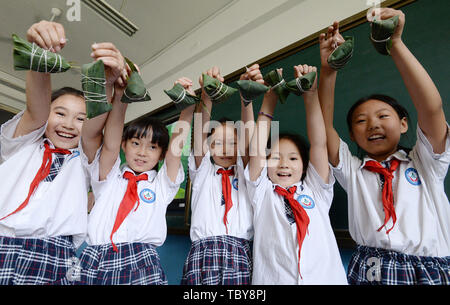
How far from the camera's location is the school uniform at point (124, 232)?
894mm

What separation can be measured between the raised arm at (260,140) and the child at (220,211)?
59 mm

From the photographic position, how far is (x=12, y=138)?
0.96 metres

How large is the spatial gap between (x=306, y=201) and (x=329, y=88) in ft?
1.75

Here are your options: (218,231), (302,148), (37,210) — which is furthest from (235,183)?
(37,210)

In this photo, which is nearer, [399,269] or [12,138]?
[399,269]

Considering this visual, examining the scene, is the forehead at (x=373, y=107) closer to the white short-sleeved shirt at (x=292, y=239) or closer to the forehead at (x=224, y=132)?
the white short-sleeved shirt at (x=292, y=239)

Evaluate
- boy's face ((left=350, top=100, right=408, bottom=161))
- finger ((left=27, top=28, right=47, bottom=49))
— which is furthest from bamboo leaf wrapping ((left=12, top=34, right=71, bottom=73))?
boy's face ((left=350, top=100, right=408, bottom=161))

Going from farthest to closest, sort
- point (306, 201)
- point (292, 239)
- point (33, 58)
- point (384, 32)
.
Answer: point (306, 201), point (292, 239), point (384, 32), point (33, 58)

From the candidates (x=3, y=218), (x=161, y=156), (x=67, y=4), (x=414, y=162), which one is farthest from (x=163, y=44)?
(x=414, y=162)

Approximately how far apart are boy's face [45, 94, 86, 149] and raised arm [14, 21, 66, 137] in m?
0.07

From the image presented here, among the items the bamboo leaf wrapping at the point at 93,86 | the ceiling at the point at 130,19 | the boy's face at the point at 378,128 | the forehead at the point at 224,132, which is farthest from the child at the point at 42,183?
the ceiling at the point at 130,19

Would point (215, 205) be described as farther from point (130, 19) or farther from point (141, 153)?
point (130, 19)
